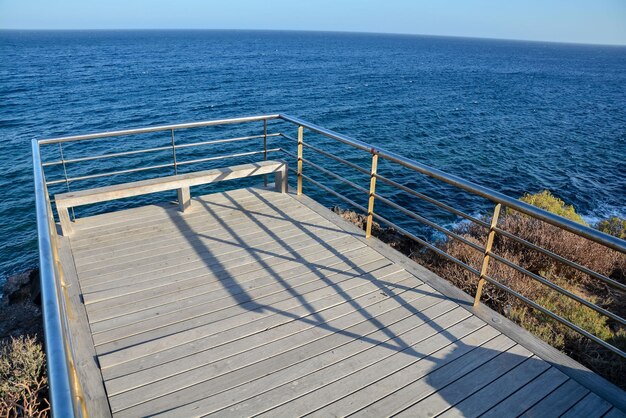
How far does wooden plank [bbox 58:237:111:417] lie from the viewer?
8.87ft

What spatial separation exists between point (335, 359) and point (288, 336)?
458 mm

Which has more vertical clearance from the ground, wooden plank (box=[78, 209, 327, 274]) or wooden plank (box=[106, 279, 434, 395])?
wooden plank (box=[78, 209, 327, 274])

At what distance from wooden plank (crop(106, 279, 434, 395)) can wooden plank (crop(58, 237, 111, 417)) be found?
0.32 feet

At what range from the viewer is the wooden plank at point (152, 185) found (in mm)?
4949

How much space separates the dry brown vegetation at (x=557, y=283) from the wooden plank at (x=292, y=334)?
1178 millimetres

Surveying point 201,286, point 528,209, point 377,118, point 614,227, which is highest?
point 528,209

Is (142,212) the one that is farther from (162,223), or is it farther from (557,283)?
(557,283)

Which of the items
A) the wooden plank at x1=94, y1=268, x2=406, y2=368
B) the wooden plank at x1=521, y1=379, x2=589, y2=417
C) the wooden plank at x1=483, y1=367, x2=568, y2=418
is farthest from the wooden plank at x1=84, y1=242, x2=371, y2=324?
the wooden plank at x1=521, y1=379, x2=589, y2=417

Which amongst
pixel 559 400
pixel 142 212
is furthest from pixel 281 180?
pixel 559 400

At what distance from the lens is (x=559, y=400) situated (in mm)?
2814

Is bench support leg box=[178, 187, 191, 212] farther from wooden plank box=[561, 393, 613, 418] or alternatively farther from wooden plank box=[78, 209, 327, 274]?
wooden plank box=[561, 393, 613, 418]

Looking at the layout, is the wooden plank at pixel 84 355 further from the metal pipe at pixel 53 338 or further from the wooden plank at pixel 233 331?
the metal pipe at pixel 53 338

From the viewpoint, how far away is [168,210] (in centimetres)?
574

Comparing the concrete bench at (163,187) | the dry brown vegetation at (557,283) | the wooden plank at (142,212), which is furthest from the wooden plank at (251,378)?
the wooden plank at (142,212)
